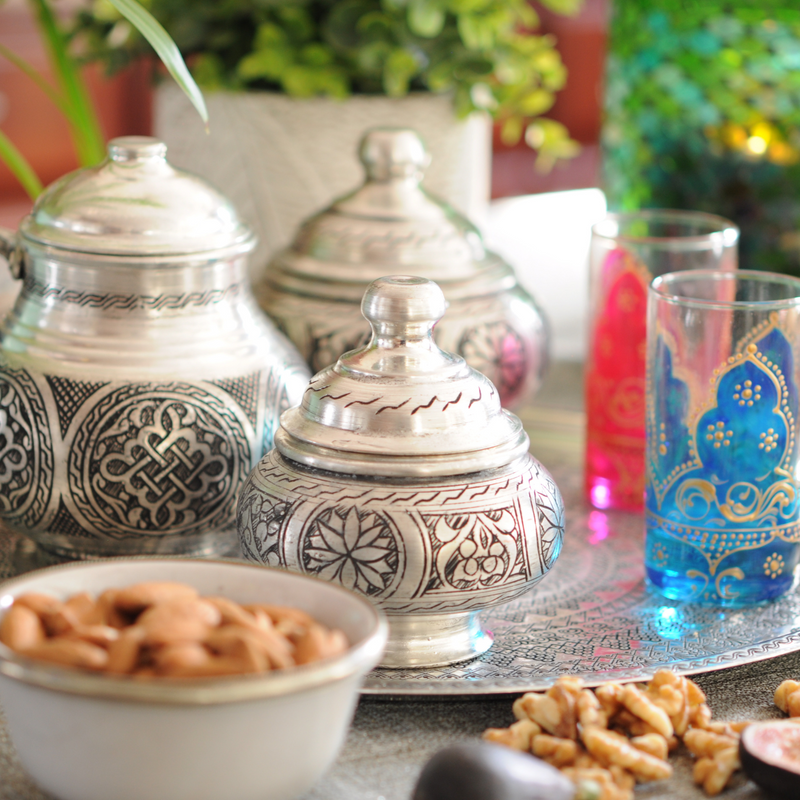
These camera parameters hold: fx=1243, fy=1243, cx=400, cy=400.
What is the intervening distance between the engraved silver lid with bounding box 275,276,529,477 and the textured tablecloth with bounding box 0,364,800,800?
0.10 m

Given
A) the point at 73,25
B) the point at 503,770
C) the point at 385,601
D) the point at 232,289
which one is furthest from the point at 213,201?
the point at 73,25

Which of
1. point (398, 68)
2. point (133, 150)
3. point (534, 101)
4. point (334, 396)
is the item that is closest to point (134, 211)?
point (133, 150)

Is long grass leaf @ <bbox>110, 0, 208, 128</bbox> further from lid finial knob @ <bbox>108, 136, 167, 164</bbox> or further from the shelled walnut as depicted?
the shelled walnut

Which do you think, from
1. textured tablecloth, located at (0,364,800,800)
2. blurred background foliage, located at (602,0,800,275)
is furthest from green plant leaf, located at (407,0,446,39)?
textured tablecloth, located at (0,364,800,800)

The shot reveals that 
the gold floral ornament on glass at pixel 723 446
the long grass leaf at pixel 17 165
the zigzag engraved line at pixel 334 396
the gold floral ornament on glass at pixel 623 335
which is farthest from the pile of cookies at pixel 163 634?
the long grass leaf at pixel 17 165

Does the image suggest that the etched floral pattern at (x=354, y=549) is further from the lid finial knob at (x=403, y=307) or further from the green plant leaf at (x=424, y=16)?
the green plant leaf at (x=424, y=16)

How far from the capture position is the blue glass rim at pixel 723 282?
1.92 ft

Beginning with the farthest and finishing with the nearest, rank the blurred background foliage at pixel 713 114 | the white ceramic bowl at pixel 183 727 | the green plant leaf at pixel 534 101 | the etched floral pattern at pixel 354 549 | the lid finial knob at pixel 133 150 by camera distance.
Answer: the green plant leaf at pixel 534 101 → the blurred background foliage at pixel 713 114 → the lid finial knob at pixel 133 150 → the etched floral pattern at pixel 354 549 → the white ceramic bowl at pixel 183 727

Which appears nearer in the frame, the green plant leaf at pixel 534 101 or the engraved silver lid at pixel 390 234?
the engraved silver lid at pixel 390 234

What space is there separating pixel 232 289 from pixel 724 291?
0.26 meters

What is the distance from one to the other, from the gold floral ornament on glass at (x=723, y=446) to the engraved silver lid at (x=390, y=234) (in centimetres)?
16

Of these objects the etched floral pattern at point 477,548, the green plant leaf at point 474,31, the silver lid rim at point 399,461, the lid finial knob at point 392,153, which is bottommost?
the etched floral pattern at point 477,548

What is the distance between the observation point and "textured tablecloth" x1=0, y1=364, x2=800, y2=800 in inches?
17.8

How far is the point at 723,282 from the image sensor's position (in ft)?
2.15
